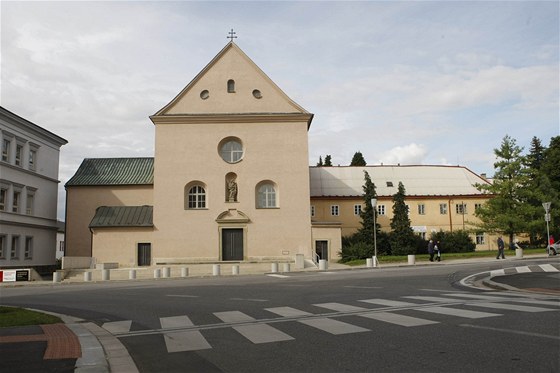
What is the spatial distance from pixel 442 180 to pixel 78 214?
3975 cm

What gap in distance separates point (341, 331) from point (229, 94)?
35.4 m

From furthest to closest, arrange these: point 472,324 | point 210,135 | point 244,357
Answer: point 210,135 → point 472,324 → point 244,357

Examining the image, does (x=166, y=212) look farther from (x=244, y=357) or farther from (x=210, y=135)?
(x=244, y=357)

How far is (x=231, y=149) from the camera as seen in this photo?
43.0 metres

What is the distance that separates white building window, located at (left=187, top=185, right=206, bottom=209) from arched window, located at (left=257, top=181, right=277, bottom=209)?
455 cm

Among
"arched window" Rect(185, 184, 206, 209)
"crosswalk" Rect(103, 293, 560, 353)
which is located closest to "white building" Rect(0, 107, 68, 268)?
"arched window" Rect(185, 184, 206, 209)

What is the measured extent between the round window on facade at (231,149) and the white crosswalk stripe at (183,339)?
105 feet

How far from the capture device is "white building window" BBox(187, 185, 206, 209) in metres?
42.1

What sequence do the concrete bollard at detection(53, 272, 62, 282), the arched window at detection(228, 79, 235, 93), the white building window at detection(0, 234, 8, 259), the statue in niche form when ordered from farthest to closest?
the arched window at detection(228, 79, 235, 93), the statue in niche, the white building window at detection(0, 234, 8, 259), the concrete bollard at detection(53, 272, 62, 282)

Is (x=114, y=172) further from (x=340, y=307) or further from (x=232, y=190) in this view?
(x=340, y=307)

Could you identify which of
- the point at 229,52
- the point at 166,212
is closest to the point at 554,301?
the point at 166,212

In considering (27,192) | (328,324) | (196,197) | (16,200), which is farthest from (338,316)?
(27,192)

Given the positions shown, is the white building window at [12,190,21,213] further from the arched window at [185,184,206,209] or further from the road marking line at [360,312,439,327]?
the road marking line at [360,312,439,327]

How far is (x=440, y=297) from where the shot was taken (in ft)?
46.5
